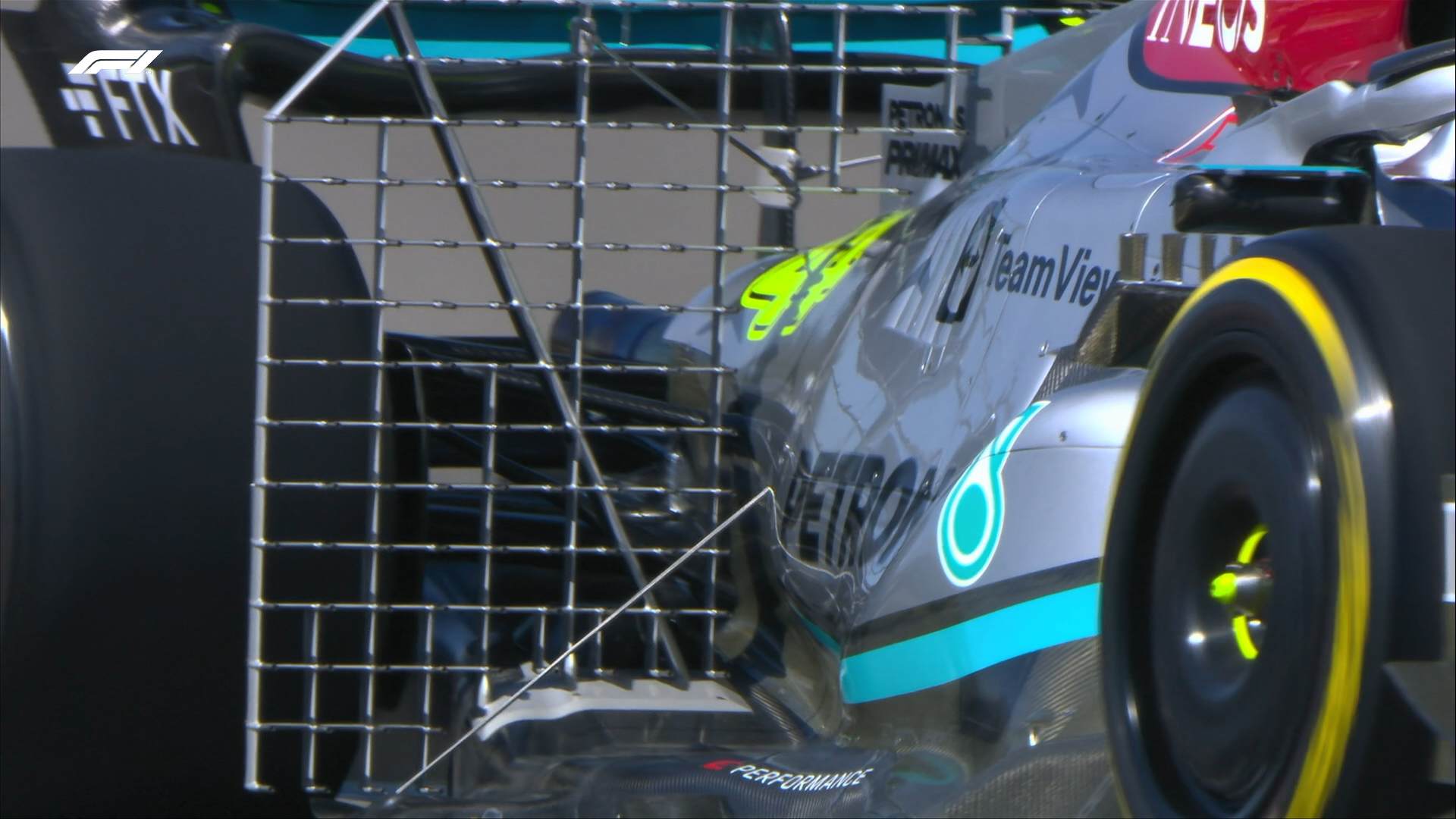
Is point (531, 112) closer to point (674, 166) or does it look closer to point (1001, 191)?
point (1001, 191)

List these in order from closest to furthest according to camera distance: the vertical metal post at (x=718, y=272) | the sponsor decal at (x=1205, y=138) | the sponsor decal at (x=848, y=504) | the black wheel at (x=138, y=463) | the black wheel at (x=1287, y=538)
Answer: the black wheel at (x=1287, y=538), the sponsor decal at (x=1205, y=138), the sponsor decal at (x=848, y=504), the black wheel at (x=138, y=463), the vertical metal post at (x=718, y=272)

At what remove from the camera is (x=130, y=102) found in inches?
153

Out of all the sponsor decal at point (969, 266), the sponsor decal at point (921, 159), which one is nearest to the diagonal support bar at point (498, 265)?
the sponsor decal at point (969, 266)

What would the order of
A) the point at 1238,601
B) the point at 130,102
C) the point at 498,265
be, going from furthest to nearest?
1. the point at 130,102
2. the point at 498,265
3. the point at 1238,601

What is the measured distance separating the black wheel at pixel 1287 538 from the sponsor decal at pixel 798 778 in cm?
44

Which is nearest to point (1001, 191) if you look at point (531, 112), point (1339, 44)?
point (1339, 44)

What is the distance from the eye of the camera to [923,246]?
6.13 ft

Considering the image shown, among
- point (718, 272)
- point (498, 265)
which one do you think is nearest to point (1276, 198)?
point (718, 272)

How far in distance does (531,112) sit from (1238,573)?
9.17ft

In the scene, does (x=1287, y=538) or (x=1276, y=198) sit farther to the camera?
(x=1276, y=198)

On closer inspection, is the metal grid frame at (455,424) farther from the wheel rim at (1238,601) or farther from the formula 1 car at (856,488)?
the wheel rim at (1238,601)

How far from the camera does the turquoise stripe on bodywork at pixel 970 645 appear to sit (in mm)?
1223

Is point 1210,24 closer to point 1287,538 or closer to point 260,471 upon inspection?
point 1287,538

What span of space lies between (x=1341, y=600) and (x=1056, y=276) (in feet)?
2.26
